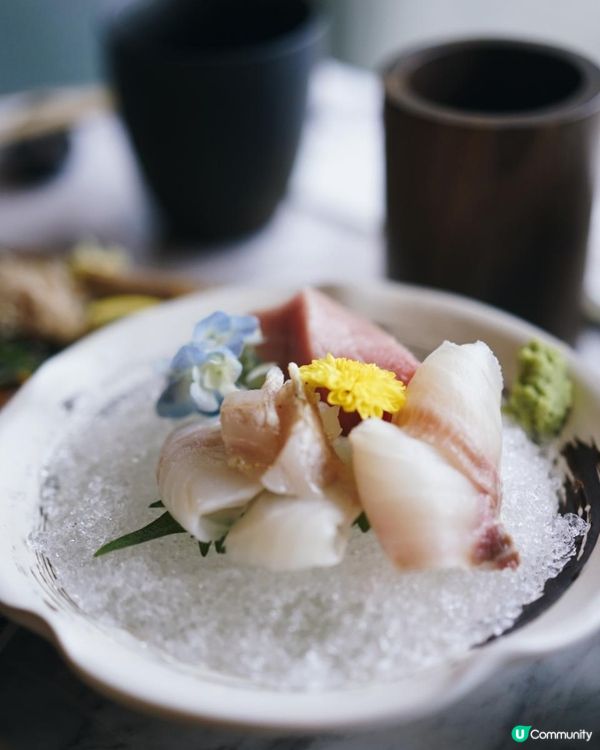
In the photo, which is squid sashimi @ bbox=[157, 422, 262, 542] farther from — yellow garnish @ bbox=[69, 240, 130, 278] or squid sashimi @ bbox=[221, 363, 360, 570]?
yellow garnish @ bbox=[69, 240, 130, 278]

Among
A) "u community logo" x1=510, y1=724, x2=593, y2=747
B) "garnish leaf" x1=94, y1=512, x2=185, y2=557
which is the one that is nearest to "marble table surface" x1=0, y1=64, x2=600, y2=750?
"u community logo" x1=510, y1=724, x2=593, y2=747

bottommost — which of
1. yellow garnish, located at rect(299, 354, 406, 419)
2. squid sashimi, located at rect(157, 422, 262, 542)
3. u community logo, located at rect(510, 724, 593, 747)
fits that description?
u community logo, located at rect(510, 724, 593, 747)

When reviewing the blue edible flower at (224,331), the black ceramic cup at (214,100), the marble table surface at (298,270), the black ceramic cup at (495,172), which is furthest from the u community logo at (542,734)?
the black ceramic cup at (214,100)

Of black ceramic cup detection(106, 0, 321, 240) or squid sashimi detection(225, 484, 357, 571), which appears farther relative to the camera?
black ceramic cup detection(106, 0, 321, 240)

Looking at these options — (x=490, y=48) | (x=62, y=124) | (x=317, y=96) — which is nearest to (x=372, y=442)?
(x=490, y=48)

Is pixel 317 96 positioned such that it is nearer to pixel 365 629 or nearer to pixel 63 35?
pixel 63 35

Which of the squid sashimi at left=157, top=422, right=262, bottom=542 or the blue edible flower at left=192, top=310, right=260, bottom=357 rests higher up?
the blue edible flower at left=192, top=310, right=260, bottom=357

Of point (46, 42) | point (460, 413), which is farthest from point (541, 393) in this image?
point (46, 42)

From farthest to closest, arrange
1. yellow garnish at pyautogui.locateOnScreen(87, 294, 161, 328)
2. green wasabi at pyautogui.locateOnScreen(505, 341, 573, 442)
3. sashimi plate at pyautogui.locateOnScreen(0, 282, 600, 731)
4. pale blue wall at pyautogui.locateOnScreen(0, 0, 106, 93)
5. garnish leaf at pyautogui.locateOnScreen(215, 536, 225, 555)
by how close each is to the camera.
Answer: pale blue wall at pyautogui.locateOnScreen(0, 0, 106, 93)
yellow garnish at pyautogui.locateOnScreen(87, 294, 161, 328)
green wasabi at pyautogui.locateOnScreen(505, 341, 573, 442)
garnish leaf at pyautogui.locateOnScreen(215, 536, 225, 555)
sashimi plate at pyautogui.locateOnScreen(0, 282, 600, 731)
